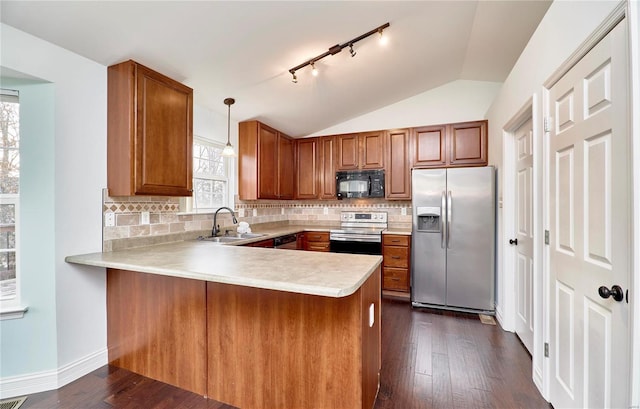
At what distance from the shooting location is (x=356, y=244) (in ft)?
12.0

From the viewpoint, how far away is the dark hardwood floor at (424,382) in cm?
164

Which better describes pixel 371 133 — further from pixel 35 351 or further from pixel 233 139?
pixel 35 351

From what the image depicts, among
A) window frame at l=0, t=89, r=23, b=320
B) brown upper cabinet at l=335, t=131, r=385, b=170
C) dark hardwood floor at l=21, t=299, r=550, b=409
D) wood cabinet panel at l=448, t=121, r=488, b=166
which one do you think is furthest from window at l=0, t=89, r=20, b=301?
wood cabinet panel at l=448, t=121, r=488, b=166

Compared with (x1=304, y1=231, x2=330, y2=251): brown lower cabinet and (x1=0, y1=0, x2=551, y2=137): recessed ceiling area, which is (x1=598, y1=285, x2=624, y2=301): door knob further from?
(x1=304, y1=231, x2=330, y2=251): brown lower cabinet

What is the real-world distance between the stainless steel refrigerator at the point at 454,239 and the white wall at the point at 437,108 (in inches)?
46.3

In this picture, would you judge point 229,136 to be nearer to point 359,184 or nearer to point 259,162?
point 259,162

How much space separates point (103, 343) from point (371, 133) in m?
3.79

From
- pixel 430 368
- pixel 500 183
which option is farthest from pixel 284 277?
pixel 500 183

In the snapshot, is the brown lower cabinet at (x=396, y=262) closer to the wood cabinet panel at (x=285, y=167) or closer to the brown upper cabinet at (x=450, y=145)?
the brown upper cabinet at (x=450, y=145)

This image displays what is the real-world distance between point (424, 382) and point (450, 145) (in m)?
2.94

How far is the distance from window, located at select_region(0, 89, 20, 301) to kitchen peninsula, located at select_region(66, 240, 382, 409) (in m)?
0.39

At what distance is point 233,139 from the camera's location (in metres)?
3.46

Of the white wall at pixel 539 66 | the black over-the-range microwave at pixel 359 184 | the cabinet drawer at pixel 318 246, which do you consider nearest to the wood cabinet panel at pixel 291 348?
the white wall at pixel 539 66

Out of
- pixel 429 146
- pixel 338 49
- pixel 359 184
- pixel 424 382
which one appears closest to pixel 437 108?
pixel 429 146
